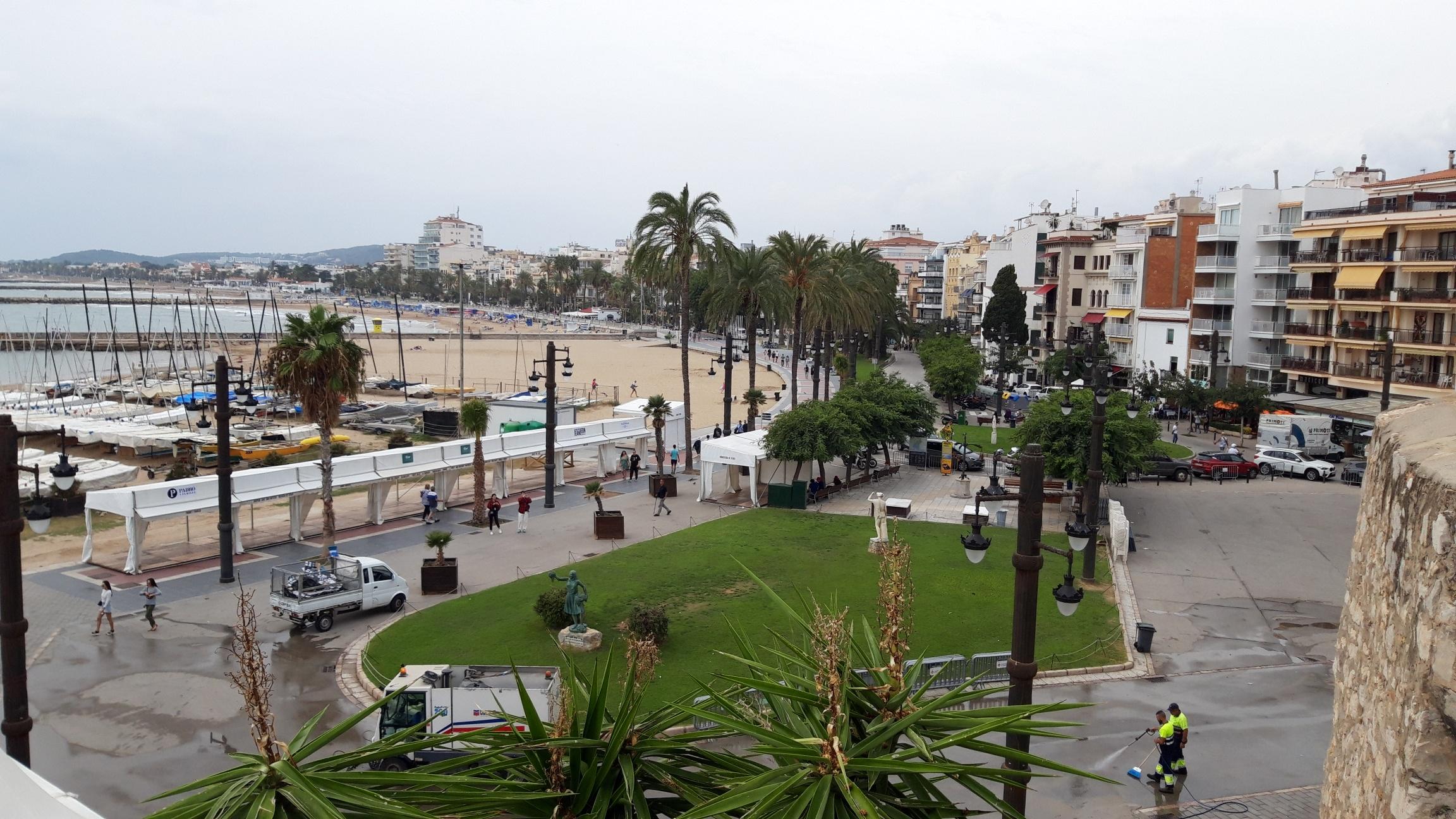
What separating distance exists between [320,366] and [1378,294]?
155 feet

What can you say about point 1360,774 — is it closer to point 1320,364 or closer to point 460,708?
point 460,708

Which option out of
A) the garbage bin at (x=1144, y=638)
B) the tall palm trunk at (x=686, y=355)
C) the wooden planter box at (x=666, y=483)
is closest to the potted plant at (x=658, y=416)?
the wooden planter box at (x=666, y=483)

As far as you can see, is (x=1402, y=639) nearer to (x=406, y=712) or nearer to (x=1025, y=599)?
(x=1025, y=599)

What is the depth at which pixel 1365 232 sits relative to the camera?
153 feet

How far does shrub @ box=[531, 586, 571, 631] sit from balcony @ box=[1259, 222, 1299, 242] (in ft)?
170

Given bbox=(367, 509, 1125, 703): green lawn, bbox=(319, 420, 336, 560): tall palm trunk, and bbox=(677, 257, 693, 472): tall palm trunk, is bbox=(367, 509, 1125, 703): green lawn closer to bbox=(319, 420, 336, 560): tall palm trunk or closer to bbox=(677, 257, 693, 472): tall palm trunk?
bbox=(319, 420, 336, 560): tall palm trunk

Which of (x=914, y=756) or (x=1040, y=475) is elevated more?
(x=1040, y=475)

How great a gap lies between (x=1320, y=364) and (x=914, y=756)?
54.9 m

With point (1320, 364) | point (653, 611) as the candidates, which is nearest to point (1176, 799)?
point (653, 611)

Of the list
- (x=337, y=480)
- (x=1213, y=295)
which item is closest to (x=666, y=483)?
(x=337, y=480)

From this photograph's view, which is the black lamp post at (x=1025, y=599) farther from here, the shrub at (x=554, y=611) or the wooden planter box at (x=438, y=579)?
the wooden planter box at (x=438, y=579)

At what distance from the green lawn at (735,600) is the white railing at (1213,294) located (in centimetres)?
3822

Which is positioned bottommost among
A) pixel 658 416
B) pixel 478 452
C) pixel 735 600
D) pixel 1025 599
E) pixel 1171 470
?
pixel 735 600

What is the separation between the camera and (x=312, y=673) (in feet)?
55.0
